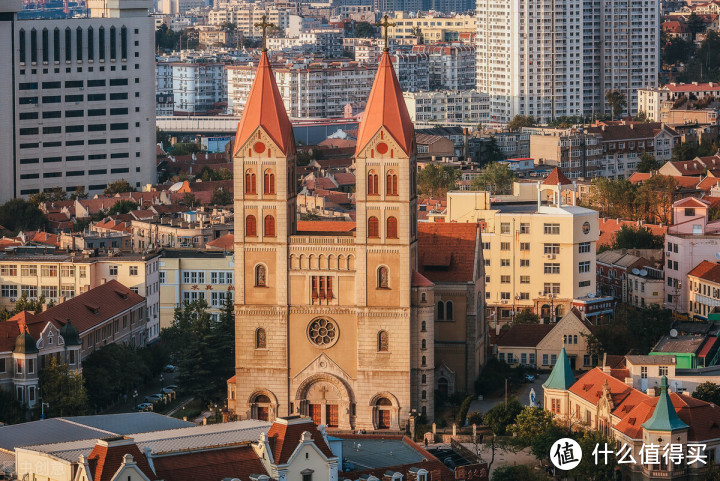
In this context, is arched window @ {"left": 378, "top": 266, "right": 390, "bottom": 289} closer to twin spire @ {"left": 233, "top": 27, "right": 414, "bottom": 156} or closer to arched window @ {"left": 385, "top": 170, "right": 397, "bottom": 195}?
arched window @ {"left": 385, "top": 170, "right": 397, "bottom": 195}

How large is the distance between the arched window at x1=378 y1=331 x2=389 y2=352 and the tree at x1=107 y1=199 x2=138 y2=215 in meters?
75.8

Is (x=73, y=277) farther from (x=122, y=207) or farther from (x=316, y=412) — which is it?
(x=122, y=207)

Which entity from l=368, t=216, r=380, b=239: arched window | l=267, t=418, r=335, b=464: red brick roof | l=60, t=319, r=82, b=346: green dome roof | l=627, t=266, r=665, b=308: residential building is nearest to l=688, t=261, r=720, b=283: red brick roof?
l=627, t=266, r=665, b=308: residential building

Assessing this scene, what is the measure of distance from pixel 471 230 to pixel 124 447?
3549cm

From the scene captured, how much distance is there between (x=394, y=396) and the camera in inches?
4444

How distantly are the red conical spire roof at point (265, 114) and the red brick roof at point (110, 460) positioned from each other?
28664 millimetres

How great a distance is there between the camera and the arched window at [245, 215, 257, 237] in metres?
114

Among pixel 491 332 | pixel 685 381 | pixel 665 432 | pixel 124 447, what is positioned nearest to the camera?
pixel 124 447

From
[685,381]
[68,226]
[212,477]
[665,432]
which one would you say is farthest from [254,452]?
[68,226]

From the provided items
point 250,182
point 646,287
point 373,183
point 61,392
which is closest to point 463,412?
point 373,183

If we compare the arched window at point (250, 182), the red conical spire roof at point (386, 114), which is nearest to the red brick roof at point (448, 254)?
the red conical spire roof at point (386, 114)

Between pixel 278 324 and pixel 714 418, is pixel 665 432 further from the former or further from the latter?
pixel 278 324

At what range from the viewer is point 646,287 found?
144 meters

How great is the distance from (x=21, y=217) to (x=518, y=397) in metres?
77.9
